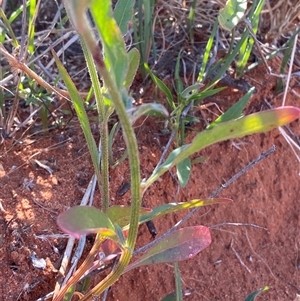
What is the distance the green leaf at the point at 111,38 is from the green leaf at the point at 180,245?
1.10ft

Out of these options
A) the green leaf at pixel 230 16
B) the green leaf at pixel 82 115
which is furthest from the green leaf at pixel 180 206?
the green leaf at pixel 230 16

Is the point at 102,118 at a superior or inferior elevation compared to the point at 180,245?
superior

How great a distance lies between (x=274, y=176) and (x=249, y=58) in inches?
13.8

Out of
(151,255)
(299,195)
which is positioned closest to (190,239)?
(151,255)

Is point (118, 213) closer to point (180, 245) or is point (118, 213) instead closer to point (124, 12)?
point (180, 245)

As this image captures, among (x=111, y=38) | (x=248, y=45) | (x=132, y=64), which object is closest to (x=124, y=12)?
(x=132, y=64)

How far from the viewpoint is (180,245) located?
3.01 ft

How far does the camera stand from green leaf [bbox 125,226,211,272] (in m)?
0.87

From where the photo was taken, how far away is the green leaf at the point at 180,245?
0.87m

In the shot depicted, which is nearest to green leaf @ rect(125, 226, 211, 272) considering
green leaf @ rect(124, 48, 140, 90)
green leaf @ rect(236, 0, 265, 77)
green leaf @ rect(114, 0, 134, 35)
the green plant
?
the green plant

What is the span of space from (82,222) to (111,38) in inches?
8.9

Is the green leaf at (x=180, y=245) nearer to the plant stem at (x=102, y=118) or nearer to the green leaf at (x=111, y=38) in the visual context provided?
the plant stem at (x=102, y=118)

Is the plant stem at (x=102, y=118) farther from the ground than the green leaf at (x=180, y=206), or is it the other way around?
the plant stem at (x=102, y=118)

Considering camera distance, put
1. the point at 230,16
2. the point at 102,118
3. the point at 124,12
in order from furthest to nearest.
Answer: the point at 230,16 → the point at 124,12 → the point at 102,118
